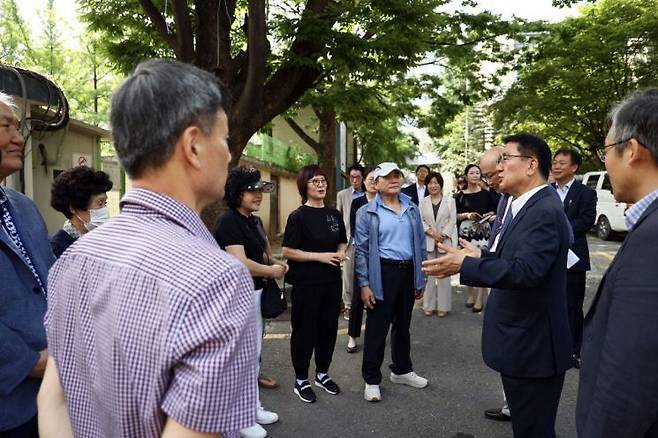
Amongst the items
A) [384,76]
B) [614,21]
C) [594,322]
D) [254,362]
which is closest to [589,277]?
[384,76]

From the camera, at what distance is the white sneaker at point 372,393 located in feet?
12.9

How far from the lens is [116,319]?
0.98 metres

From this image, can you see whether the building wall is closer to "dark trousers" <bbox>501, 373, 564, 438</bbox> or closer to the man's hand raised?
the man's hand raised

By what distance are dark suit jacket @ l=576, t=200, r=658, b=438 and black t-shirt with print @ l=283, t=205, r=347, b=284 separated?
2538 mm

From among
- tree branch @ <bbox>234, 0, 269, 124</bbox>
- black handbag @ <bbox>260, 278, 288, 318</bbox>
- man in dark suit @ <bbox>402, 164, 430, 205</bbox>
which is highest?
tree branch @ <bbox>234, 0, 269, 124</bbox>

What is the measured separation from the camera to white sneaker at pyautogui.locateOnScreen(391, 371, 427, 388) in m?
4.24

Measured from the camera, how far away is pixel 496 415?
12.0 ft

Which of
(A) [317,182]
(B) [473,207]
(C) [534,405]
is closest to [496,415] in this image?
(C) [534,405]

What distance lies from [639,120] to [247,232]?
2.60 meters

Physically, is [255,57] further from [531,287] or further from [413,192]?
[531,287]

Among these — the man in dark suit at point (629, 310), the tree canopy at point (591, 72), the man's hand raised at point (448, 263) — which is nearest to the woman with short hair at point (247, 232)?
the man's hand raised at point (448, 263)

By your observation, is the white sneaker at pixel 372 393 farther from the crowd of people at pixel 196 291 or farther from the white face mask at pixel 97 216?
the white face mask at pixel 97 216

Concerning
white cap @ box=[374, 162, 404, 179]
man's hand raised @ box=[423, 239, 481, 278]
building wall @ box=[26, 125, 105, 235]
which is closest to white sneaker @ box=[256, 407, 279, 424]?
man's hand raised @ box=[423, 239, 481, 278]

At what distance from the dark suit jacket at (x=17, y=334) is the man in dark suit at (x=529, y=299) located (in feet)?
5.77
